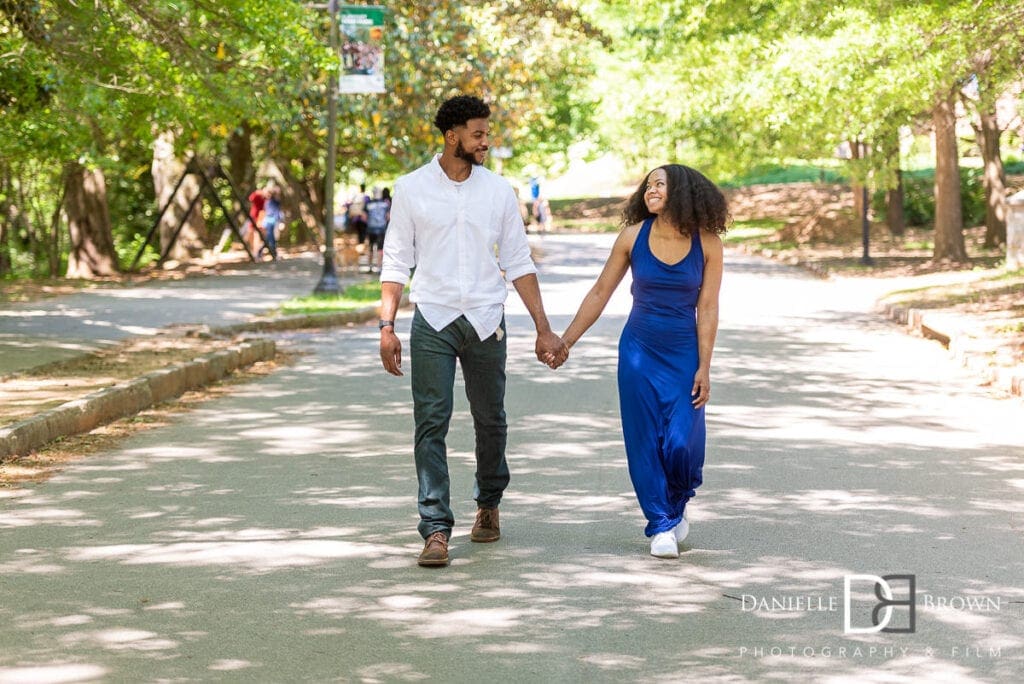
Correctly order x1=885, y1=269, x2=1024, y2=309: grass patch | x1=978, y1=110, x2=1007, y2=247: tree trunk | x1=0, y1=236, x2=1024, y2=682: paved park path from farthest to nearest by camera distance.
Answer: x1=978, y1=110, x2=1007, y2=247: tree trunk, x1=885, y1=269, x2=1024, y2=309: grass patch, x1=0, y1=236, x2=1024, y2=682: paved park path

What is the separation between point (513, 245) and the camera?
24.2 feet

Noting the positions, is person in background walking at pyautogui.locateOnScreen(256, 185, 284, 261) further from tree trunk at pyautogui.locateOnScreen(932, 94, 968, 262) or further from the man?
the man

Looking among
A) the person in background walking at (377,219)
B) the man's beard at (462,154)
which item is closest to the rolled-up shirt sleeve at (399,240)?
the man's beard at (462,154)

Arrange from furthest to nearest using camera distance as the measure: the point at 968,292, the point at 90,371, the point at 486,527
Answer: the point at 968,292
the point at 90,371
the point at 486,527

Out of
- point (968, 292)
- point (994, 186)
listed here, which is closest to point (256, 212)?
point (994, 186)

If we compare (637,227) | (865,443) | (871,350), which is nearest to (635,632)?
(637,227)

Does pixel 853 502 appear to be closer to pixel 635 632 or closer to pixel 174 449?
pixel 635 632

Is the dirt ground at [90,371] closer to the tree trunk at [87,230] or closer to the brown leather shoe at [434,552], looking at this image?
the brown leather shoe at [434,552]

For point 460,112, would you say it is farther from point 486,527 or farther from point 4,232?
point 4,232

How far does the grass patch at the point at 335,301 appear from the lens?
21.4 metres

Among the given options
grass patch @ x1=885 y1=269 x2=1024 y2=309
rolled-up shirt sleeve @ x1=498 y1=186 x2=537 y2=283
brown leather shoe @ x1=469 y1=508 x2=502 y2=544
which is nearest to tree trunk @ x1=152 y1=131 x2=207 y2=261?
grass patch @ x1=885 y1=269 x2=1024 y2=309

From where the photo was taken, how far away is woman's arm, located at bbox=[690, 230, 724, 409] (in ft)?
24.3

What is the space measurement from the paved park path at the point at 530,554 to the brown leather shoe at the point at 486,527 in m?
0.10

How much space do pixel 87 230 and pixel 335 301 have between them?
8.64m
